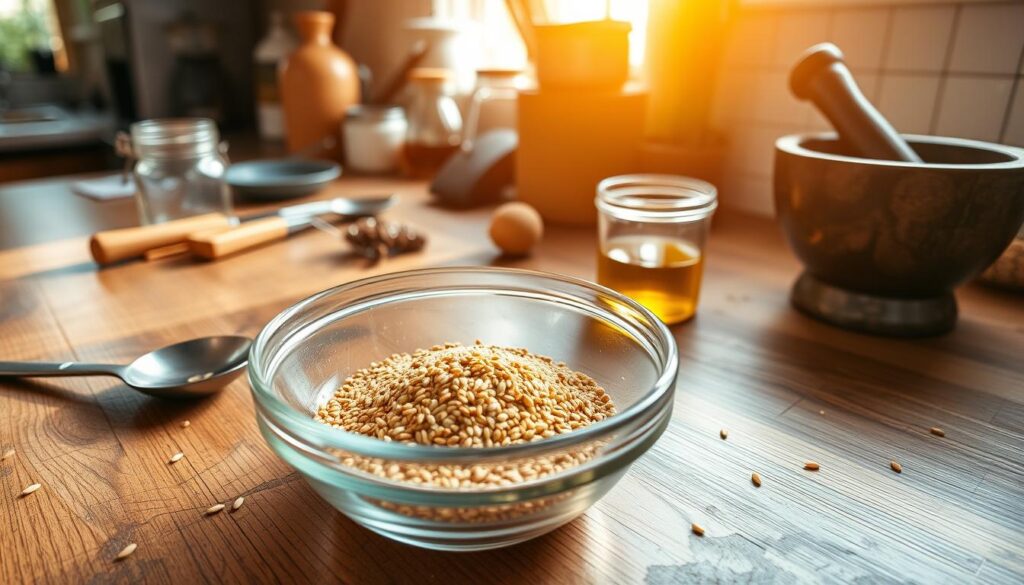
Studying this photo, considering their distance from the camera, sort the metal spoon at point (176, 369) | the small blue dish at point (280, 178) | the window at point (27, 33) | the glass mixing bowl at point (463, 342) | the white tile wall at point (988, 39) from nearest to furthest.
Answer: the glass mixing bowl at point (463, 342), the metal spoon at point (176, 369), the white tile wall at point (988, 39), the small blue dish at point (280, 178), the window at point (27, 33)

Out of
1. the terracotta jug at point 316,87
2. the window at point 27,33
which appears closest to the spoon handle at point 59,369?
the terracotta jug at point 316,87

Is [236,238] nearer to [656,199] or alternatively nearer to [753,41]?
[656,199]

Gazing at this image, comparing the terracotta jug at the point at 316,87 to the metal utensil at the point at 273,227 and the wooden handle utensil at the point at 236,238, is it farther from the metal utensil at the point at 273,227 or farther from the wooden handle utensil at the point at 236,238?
the wooden handle utensil at the point at 236,238

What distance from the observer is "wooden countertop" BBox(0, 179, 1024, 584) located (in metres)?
0.43

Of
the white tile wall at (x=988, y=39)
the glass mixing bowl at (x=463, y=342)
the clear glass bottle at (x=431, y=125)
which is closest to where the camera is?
the glass mixing bowl at (x=463, y=342)

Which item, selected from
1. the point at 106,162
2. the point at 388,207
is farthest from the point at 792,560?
the point at 106,162

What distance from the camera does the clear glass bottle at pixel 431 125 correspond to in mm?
1573

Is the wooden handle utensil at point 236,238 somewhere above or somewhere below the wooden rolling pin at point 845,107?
below

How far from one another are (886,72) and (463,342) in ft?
2.90

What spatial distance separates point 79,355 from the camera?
0.72m

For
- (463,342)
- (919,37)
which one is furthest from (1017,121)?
(463,342)

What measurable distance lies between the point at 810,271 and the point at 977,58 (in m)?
0.48

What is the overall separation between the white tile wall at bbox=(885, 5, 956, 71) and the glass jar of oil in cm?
47

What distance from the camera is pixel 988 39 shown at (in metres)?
0.94
